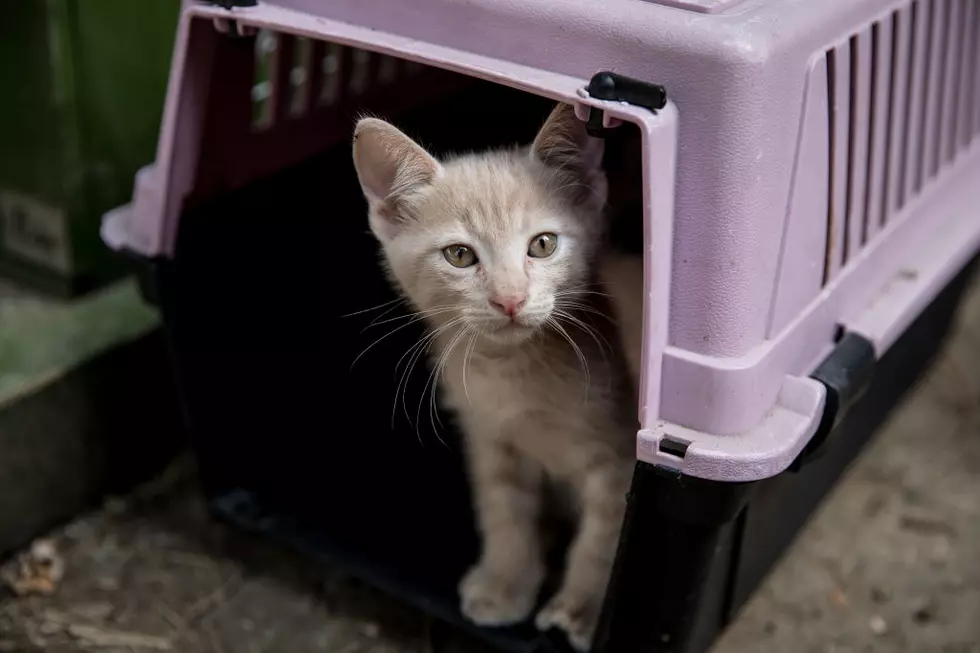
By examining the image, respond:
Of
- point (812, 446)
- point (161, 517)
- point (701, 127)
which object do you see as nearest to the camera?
point (701, 127)

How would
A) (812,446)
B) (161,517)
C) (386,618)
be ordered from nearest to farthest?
1. (812,446)
2. (386,618)
3. (161,517)

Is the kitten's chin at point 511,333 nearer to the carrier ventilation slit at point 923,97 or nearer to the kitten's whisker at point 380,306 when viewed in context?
the kitten's whisker at point 380,306

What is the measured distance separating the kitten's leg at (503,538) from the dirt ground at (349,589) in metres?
0.12

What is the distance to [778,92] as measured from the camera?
839 millimetres

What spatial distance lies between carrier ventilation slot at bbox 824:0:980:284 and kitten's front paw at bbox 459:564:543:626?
0.48 metres

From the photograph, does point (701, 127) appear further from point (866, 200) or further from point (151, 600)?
point (151, 600)

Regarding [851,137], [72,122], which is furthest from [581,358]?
[72,122]

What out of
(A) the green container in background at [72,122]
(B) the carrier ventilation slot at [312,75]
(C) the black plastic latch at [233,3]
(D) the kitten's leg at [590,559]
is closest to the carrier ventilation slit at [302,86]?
(B) the carrier ventilation slot at [312,75]

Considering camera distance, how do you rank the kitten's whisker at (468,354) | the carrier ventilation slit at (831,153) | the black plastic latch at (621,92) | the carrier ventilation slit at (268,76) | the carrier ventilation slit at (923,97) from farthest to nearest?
the carrier ventilation slit at (268,76) < the carrier ventilation slit at (923,97) < the kitten's whisker at (468,354) < the carrier ventilation slit at (831,153) < the black plastic latch at (621,92)

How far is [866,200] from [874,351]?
0.17 metres

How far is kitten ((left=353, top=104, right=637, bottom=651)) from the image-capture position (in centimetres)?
95

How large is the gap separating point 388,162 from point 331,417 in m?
0.39

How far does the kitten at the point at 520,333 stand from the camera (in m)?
0.95

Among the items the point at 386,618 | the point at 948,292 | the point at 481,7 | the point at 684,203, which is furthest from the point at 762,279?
the point at 948,292
